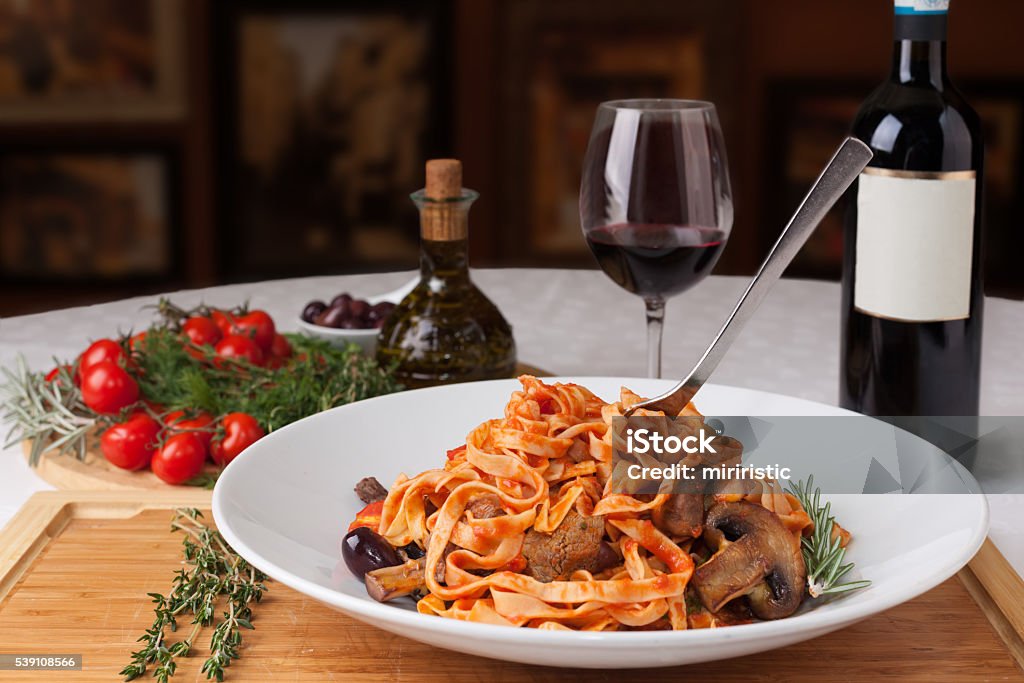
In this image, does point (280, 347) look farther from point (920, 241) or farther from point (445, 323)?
point (920, 241)

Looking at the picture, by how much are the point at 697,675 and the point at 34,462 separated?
3.01 feet

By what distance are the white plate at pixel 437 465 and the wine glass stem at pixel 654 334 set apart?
218 millimetres

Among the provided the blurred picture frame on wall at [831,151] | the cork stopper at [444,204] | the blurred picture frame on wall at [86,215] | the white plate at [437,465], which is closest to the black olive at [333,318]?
the cork stopper at [444,204]

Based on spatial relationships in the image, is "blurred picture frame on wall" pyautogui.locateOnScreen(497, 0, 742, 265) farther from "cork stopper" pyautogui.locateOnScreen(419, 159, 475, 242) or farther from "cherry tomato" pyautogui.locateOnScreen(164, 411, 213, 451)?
"cherry tomato" pyautogui.locateOnScreen(164, 411, 213, 451)

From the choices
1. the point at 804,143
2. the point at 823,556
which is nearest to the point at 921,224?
the point at 823,556

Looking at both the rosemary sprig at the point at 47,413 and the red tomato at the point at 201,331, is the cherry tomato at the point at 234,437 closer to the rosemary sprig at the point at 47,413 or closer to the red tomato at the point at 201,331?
the rosemary sprig at the point at 47,413

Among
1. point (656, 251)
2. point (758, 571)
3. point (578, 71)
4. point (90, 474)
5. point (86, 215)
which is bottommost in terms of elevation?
point (86, 215)

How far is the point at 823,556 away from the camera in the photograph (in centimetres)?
101

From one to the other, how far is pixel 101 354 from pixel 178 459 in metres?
0.30

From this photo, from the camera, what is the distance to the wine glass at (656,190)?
58.5 inches

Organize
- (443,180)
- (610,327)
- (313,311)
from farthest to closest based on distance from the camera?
1. (610,327)
2. (313,311)
3. (443,180)

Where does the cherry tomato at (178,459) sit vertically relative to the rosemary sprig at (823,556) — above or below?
below

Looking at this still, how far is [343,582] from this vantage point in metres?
1.00

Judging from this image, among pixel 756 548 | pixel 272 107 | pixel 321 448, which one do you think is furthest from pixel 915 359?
pixel 272 107
